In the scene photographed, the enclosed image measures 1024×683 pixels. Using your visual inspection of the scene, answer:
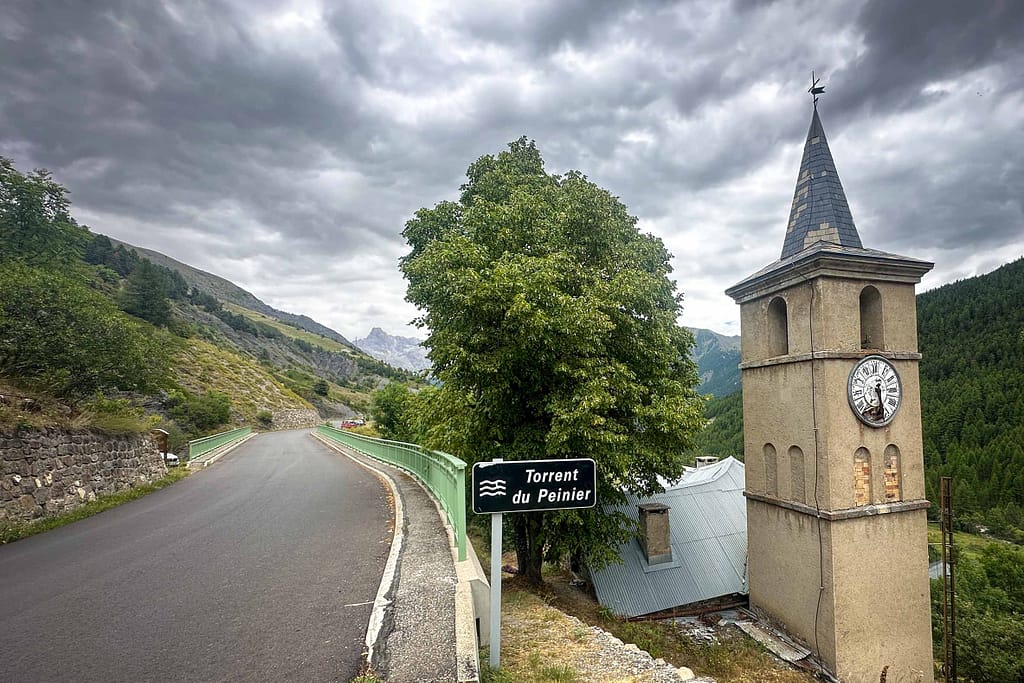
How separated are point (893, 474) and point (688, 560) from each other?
6157 millimetres

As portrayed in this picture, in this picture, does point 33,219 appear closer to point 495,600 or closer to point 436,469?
point 436,469

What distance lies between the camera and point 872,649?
40.9 feet

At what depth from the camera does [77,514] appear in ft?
35.4

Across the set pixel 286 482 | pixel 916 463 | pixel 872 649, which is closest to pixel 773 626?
pixel 872 649

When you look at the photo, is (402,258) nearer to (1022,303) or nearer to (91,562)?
(91,562)

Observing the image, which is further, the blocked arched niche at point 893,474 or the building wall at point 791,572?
the blocked arched niche at point 893,474

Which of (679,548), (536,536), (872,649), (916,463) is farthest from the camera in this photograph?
(679,548)

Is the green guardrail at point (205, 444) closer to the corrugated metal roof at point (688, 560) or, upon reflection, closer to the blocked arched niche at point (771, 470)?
the corrugated metal roof at point (688, 560)

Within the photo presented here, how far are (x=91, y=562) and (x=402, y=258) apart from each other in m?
11.6

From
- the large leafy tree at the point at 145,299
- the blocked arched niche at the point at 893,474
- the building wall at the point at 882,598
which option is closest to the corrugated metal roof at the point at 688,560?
the building wall at the point at 882,598

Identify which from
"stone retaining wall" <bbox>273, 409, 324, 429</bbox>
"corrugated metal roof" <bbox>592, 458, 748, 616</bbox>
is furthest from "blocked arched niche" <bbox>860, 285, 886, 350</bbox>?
"stone retaining wall" <bbox>273, 409, 324, 429</bbox>

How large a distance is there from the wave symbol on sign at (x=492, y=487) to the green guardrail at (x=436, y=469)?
7.04ft

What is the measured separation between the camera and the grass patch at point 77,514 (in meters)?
8.96

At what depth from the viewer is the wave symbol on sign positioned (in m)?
4.74
